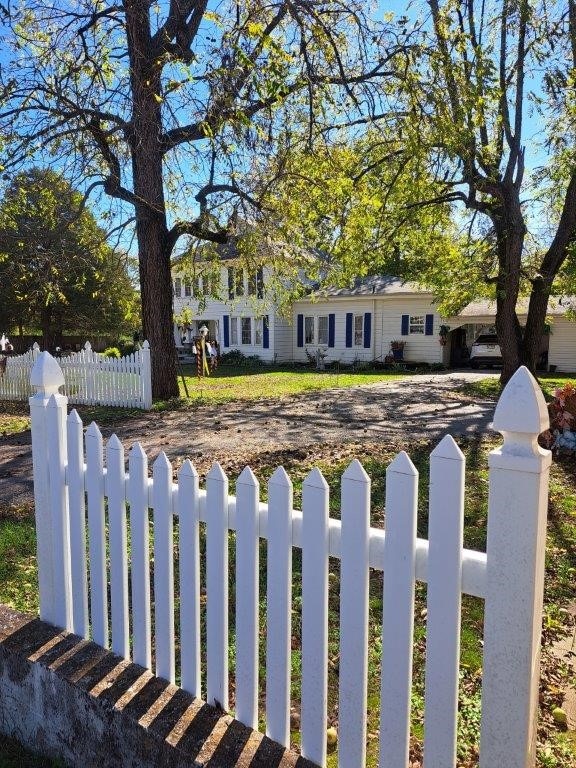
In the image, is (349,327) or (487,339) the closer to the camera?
(487,339)

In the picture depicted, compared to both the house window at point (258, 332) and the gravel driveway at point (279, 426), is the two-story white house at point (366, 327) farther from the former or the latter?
the gravel driveway at point (279, 426)

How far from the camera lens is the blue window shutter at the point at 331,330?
26.2 meters

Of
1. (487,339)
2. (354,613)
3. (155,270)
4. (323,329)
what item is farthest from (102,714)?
(323,329)

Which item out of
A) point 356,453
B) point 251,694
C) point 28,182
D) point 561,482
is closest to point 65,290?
point 28,182

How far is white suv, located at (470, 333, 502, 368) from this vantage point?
2278cm

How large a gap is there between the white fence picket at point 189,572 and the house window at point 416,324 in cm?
2314

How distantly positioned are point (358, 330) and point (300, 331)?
323 cm

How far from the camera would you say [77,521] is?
8.23ft

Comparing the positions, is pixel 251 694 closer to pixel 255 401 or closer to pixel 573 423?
pixel 573 423

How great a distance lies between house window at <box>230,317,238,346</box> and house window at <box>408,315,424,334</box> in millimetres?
9356

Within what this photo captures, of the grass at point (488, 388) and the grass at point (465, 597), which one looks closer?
the grass at point (465, 597)

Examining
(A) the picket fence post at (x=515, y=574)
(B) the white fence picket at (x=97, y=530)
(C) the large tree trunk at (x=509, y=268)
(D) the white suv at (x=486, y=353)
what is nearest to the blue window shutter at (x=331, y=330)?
(D) the white suv at (x=486, y=353)

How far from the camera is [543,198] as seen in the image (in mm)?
15141

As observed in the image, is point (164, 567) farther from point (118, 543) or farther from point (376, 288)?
point (376, 288)
